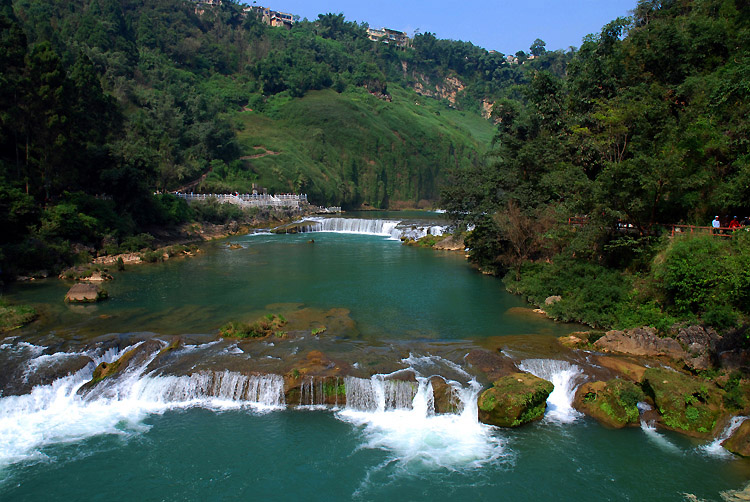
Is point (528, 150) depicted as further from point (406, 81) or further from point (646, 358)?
point (406, 81)

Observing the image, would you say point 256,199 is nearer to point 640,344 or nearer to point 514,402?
point 640,344

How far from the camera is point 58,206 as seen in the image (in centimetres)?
2948

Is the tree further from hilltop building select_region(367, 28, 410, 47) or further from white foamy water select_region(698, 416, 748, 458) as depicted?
white foamy water select_region(698, 416, 748, 458)

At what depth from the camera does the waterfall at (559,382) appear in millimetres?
13109

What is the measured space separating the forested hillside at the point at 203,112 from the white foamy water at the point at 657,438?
23.2 m

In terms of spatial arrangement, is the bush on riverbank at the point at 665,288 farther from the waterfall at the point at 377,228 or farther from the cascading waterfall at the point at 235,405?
the waterfall at the point at 377,228

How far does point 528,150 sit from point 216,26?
396 ft

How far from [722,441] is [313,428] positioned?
965 cm

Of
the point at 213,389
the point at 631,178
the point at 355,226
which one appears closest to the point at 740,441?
the point at 631,178

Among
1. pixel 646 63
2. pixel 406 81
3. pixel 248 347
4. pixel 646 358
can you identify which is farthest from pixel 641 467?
pixel 406 81

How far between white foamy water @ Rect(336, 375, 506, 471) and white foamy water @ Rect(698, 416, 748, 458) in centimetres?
466

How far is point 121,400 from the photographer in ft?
45.4

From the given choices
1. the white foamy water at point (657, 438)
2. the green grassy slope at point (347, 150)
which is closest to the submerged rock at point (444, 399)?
the white foamy water at point (657, 438)

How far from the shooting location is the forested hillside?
29.3m
